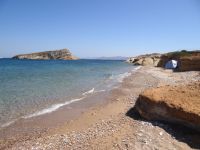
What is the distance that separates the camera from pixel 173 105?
8758 millimetres

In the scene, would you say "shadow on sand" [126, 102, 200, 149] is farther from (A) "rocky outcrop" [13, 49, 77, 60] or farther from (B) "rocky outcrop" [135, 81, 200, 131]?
(A) "rocky outcrop" [13, 49, 77, 60]

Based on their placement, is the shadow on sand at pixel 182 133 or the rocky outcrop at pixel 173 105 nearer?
the shadow on sand at pixel 182 133

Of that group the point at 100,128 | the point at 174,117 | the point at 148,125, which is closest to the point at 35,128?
the point at 100,128

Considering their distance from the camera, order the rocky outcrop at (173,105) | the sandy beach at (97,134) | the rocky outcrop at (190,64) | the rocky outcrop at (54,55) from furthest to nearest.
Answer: the rocky outcrop at (54,55) < the rocky outcrop at (190,64) < the rocky outcrop at (173,105) < the sandy beach at (97,134)

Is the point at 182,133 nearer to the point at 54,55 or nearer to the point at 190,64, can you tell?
the point at 190,64

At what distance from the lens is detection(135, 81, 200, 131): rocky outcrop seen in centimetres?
821

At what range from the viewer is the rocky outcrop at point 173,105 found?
8208mm

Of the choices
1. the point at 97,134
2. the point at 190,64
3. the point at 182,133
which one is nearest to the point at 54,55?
the point at 190,64

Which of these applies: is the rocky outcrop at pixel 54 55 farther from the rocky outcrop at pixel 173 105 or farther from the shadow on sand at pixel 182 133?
the shadow on sand at pixel 182 133

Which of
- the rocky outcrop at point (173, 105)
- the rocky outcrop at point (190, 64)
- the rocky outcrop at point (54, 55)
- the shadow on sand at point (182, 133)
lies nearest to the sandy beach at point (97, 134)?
the shadow on sand at point (182, 133)

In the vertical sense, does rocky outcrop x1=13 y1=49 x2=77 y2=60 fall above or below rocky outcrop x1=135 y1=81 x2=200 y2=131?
below

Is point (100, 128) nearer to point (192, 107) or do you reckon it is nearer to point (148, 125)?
point (148, 125)

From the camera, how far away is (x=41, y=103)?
1522 centimetres

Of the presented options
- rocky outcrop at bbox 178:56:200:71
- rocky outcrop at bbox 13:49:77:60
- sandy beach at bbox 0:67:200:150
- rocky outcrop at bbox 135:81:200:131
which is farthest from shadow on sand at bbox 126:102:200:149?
rocky outcrop at bbox 13:49:77:60
